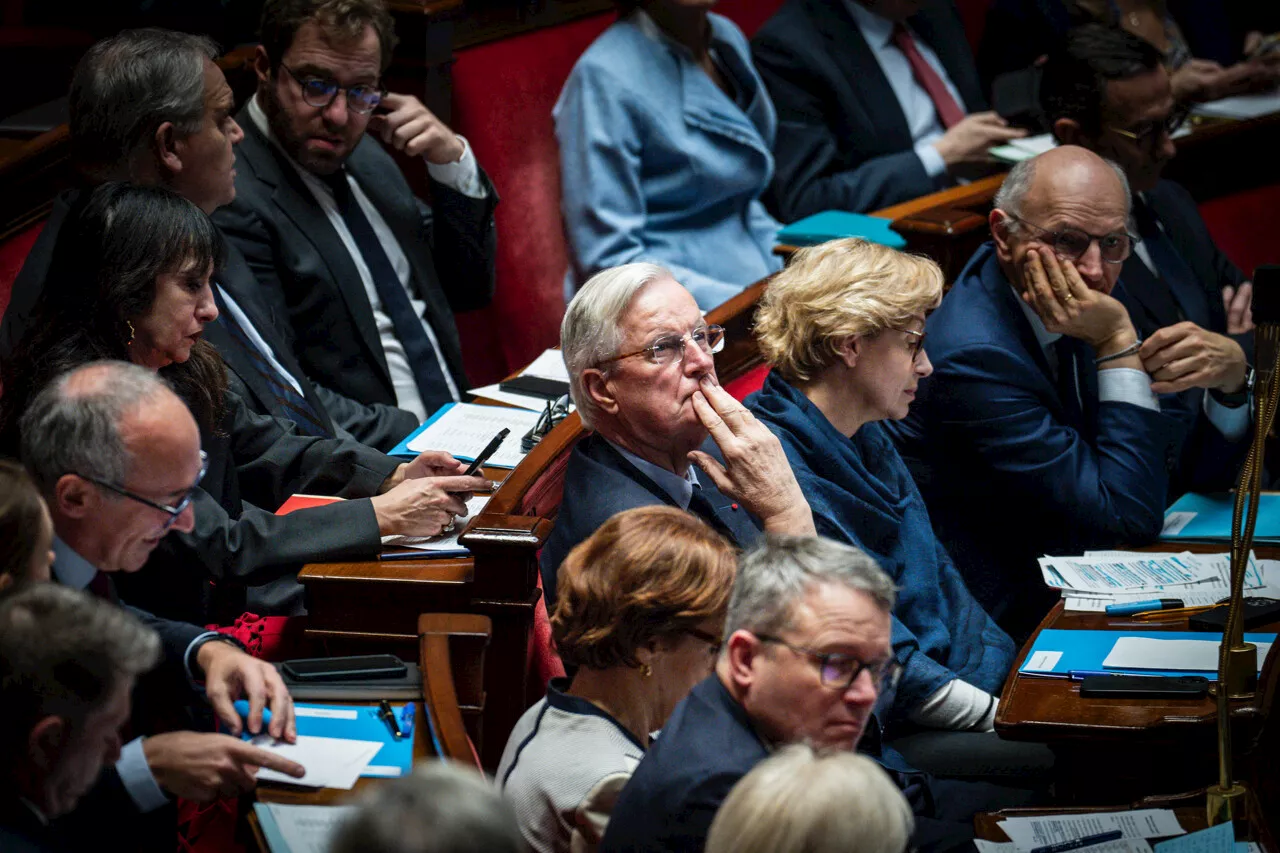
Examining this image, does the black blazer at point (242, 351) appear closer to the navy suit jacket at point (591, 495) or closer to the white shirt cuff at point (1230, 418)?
the navy suit jacket at point (591, 495)

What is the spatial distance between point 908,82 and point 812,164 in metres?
0.48

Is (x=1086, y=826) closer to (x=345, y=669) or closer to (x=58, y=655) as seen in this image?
(x=345, y=669)

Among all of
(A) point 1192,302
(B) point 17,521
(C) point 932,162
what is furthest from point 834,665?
(C) point 932,162

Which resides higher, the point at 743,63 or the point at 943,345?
the point at 743,63

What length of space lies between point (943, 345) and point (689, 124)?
1.11m

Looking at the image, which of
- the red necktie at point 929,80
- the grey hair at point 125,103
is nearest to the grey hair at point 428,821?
the grey hair at point 125,103

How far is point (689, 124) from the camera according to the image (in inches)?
146

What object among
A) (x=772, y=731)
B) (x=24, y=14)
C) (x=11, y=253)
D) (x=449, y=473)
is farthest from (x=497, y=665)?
(x=24, y=14)

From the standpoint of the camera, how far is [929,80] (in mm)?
4391

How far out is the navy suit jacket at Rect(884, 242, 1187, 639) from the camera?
2799mm

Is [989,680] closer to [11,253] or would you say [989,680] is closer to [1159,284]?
[1159,284]

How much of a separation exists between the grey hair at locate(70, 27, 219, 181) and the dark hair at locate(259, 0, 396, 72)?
1.54 feet

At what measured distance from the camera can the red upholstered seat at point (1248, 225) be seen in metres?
4.70

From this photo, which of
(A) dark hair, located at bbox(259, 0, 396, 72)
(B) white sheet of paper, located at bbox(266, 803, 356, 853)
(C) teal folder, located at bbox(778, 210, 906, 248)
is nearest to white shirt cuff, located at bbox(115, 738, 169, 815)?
(B) white sheet of paper, located at bbox(266, 803, 356, 853)
